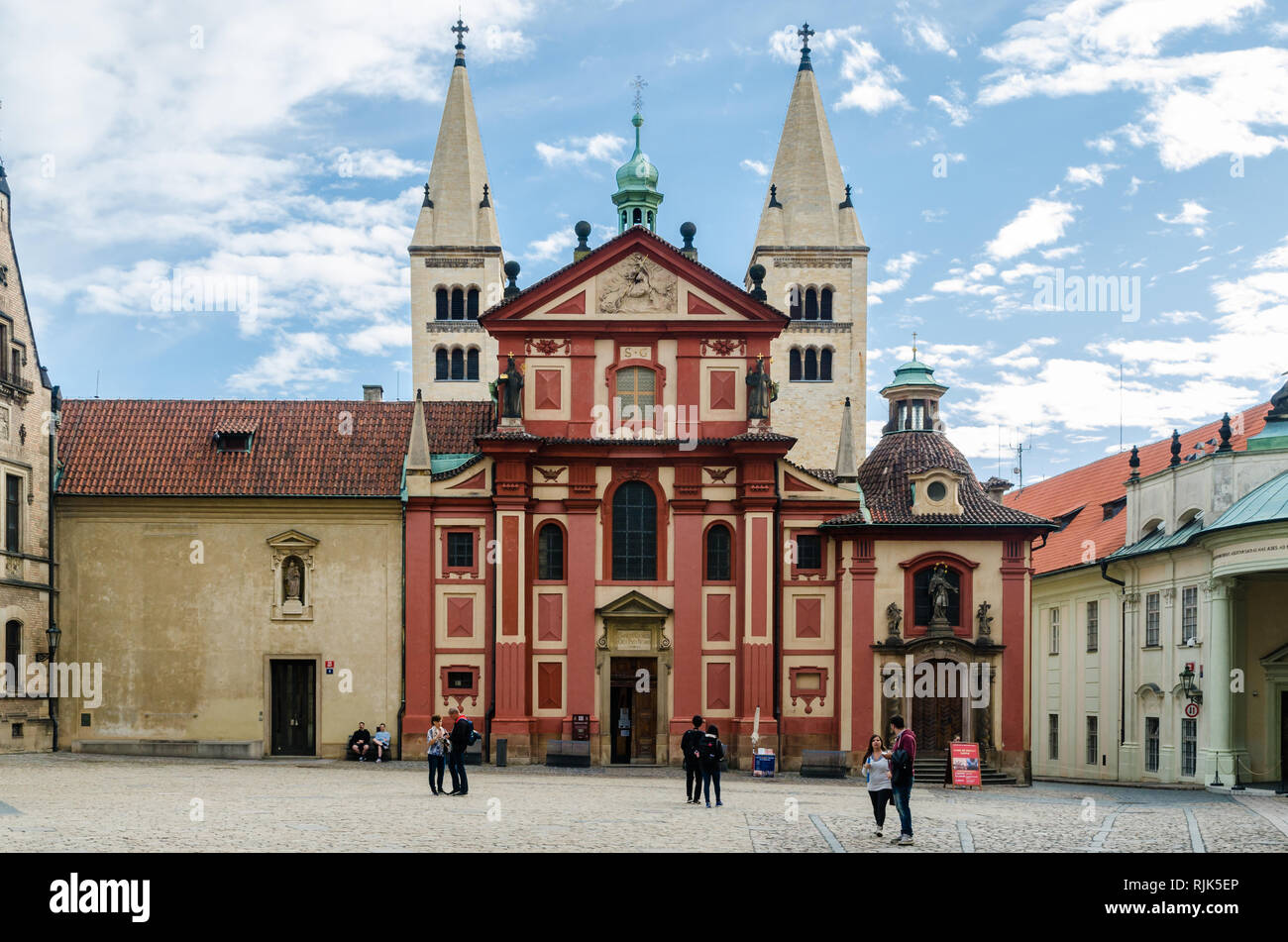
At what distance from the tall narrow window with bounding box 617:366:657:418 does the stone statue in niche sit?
73.1 inches

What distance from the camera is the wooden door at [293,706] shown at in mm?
41625

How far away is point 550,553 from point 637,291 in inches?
332

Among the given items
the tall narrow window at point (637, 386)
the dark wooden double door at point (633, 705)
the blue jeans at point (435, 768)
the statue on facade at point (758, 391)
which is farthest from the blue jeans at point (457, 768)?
the statue on facade at point (758, 391)

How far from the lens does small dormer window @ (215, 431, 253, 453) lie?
1698 inches

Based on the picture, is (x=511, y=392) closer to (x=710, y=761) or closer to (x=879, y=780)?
(x=710, y=761)

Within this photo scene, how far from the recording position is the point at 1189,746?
1644 inches

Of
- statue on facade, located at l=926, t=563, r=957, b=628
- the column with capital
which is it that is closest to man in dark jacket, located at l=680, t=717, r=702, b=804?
statue on facade, located at l=926, t=563, r=957, b=628

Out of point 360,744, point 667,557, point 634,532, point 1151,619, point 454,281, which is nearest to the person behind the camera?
point 360,744

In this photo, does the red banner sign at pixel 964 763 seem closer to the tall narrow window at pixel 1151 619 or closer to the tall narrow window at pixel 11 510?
the tall narrow window at pixel 1151 619

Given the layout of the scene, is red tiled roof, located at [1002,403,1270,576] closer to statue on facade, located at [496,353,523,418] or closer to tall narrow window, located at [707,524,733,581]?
tall narrow window, located at [707,524,733,581]

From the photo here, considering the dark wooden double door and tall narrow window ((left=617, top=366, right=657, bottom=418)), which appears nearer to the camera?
the dark wooden double door

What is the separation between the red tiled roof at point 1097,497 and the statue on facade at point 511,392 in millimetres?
21353

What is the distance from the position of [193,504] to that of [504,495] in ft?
30.9

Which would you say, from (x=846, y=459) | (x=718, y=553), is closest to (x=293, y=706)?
(x=718, y=553)
